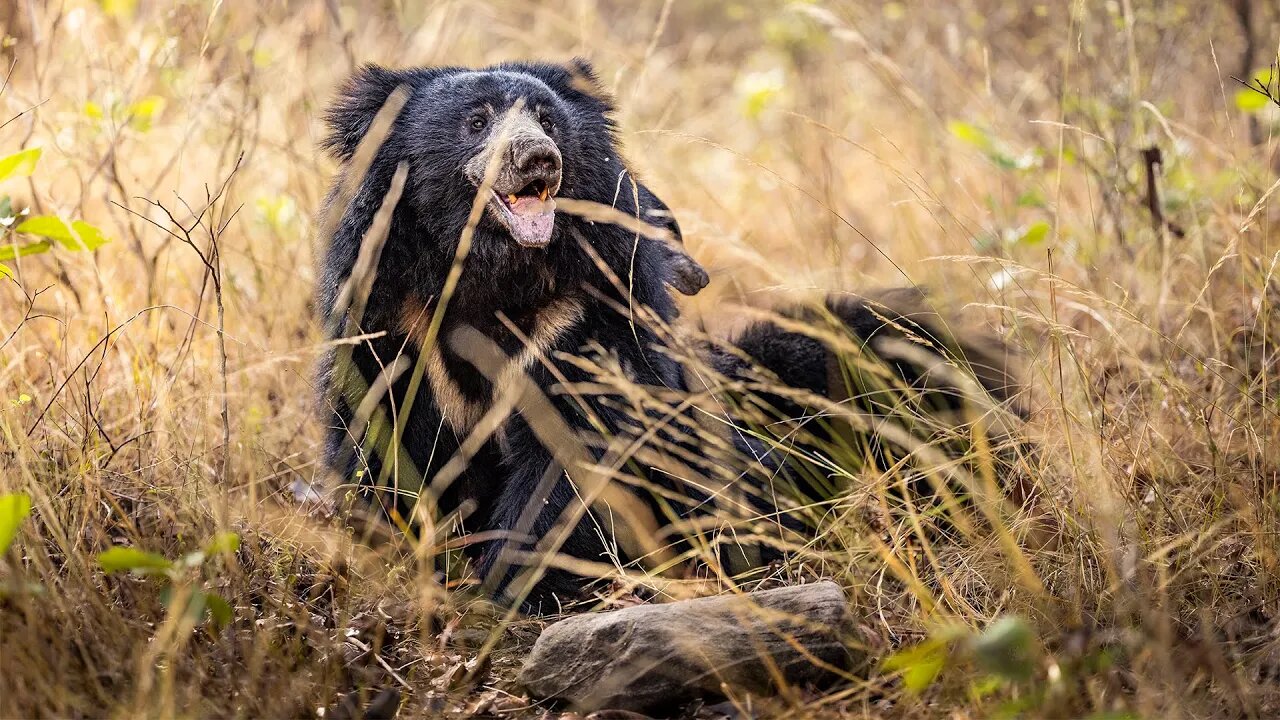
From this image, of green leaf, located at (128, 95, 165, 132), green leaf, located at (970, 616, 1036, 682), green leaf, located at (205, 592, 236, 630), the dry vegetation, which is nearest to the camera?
green leaf, located at (970, 616, 1036, 682)

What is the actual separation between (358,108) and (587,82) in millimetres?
720

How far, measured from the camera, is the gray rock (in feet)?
7.68

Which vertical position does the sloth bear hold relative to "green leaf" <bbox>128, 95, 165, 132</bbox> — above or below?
below

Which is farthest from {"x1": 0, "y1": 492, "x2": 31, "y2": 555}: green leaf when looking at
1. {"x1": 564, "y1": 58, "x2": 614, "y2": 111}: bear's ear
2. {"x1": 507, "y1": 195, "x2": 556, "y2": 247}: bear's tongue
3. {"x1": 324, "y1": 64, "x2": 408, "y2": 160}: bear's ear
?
{"x1": 564, "y1": 58, "x2": 614, "y2": 111}: bear's ear

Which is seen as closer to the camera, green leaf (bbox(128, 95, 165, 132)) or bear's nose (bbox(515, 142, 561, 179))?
bear's nose (bbox(515, 142, 561, 179))

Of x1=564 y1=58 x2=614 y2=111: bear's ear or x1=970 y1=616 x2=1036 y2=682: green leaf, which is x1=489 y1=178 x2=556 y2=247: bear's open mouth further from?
x1=970 y1=616 x2=1036 y2=682: green leaf

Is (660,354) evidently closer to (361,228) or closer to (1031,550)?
(361,228)

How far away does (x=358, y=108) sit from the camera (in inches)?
132

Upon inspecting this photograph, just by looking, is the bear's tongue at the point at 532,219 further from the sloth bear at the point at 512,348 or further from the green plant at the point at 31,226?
the green plant at the point at 31,226

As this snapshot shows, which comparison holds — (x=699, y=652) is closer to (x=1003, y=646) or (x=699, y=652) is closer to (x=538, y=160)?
(x=1003, y=646)

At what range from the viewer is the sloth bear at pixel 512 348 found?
3.13 meters

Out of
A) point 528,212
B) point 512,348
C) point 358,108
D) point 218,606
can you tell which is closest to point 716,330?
point 512,348

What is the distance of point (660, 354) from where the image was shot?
11.0ft

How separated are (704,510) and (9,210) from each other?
6.60ft
